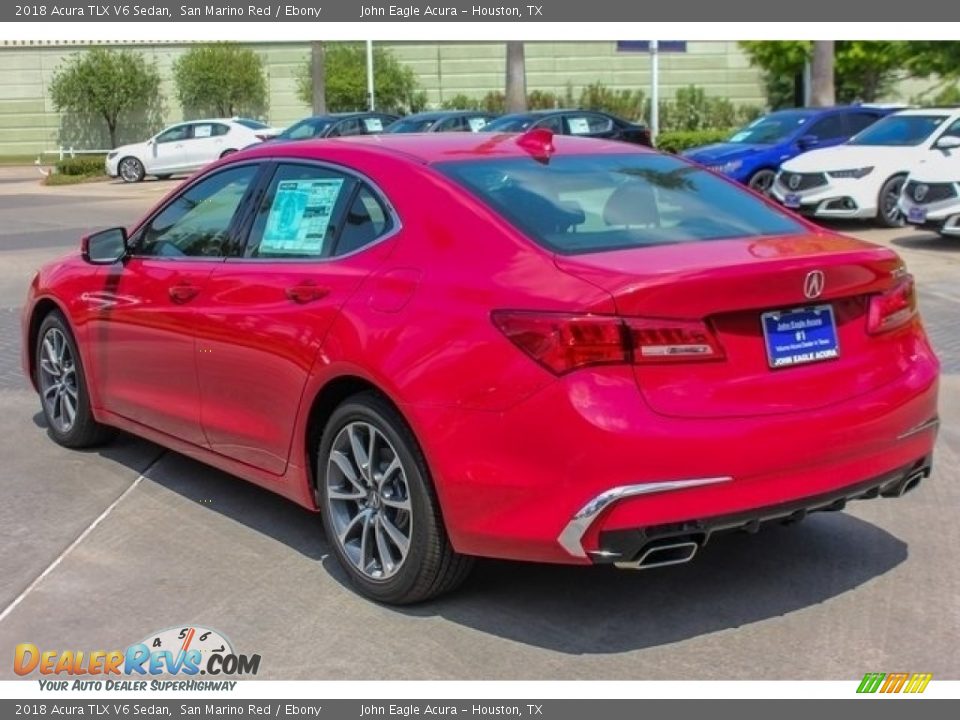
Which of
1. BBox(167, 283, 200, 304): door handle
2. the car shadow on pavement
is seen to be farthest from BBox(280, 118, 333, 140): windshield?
the car shadow on pavement

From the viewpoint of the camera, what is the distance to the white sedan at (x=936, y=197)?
1429 centimetres

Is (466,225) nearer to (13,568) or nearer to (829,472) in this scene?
(829,472)

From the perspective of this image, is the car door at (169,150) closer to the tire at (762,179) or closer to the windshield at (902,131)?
the tire at (762,179)

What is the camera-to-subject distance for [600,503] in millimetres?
3916

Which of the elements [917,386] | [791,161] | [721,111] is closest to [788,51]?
[721,111]

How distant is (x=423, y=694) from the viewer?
4.02 m

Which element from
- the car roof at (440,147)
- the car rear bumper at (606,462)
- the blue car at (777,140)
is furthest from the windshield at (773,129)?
the car rear bumper at (606,462)

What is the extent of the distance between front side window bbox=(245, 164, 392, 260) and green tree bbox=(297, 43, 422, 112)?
4368cm

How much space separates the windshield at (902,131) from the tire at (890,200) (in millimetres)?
633

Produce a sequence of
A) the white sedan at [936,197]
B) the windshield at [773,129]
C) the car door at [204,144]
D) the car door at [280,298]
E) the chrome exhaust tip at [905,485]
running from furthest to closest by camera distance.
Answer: the car door at [204,144] → the windshield at [773,129] → the white sedan at [936,197] → the car door at [280,298] → the chrome exhaust tip at [905,485]

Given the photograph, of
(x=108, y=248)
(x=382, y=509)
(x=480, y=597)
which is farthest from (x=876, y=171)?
(x=382, y=509)

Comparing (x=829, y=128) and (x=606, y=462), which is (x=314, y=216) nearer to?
(x=606, y=462)

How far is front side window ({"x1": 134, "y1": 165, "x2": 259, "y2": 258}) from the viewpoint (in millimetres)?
5609

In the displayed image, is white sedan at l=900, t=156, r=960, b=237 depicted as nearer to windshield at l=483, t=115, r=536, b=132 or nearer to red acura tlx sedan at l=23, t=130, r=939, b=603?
red acura tlx sedan at l=23, t=130, r=939, b=603
